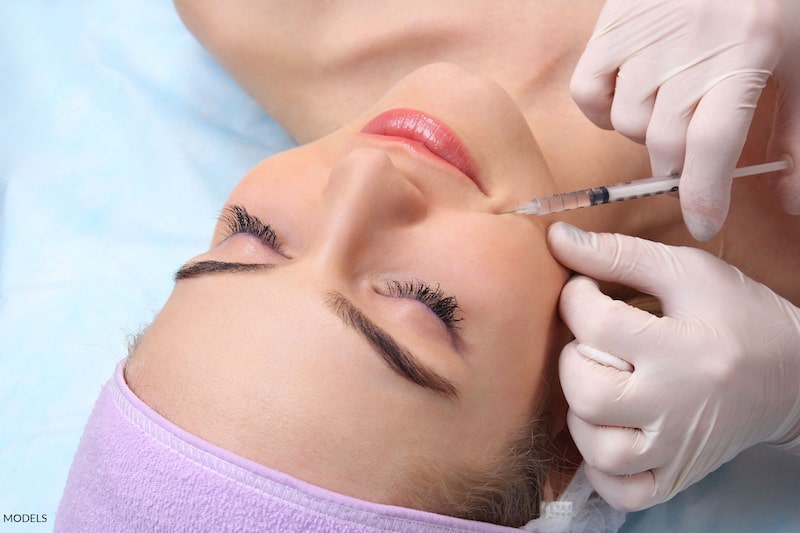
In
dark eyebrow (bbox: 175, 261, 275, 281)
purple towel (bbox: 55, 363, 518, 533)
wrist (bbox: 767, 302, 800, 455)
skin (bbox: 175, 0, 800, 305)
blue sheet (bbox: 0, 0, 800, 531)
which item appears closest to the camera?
purple towel (bbox: 55, 363, 518, 533)

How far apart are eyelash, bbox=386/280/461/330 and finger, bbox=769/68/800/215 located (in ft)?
1.84

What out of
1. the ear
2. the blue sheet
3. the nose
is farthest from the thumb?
the blue sheet

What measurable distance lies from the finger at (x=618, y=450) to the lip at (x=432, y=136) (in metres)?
0.39

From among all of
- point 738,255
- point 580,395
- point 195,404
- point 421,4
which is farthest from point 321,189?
point 738,255

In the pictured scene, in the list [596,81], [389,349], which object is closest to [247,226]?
[389,349]

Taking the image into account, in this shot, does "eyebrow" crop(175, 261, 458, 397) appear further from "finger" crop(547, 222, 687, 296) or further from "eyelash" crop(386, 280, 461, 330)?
"finger" crop(547, 222, 687, 296)

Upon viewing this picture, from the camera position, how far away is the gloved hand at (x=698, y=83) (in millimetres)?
1118

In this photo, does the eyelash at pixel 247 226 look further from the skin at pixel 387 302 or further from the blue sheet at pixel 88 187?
the blue sheet at pixel 88 187

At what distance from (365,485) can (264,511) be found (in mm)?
131

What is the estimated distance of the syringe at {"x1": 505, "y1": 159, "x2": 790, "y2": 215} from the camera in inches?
45.1

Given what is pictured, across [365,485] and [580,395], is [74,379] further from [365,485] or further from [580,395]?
[580,395]

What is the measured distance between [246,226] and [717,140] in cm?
68

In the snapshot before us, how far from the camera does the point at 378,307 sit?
1.07 metres

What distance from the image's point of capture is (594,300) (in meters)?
1.12
